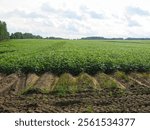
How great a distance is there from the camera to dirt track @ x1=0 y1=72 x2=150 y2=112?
532 inches

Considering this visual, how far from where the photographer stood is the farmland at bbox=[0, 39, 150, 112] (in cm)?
1386

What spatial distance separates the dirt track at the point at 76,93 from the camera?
13.5 metres

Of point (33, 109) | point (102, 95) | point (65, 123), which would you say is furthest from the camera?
point (102, 95)

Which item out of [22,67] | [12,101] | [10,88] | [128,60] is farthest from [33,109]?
[128,60]

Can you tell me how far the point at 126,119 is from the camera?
35.1 feet

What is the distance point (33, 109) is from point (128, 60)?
39.7 ft

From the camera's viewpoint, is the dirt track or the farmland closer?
the dirt track

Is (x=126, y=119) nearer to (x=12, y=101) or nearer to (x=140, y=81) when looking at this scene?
(x=12, y=101)

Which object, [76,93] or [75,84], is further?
[75,84]

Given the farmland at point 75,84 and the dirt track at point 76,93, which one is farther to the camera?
the farmland at point 75,84

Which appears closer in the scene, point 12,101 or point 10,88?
point 12,101

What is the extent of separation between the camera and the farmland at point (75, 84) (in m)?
13.9

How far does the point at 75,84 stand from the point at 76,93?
1972mm

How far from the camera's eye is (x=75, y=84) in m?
18.3
